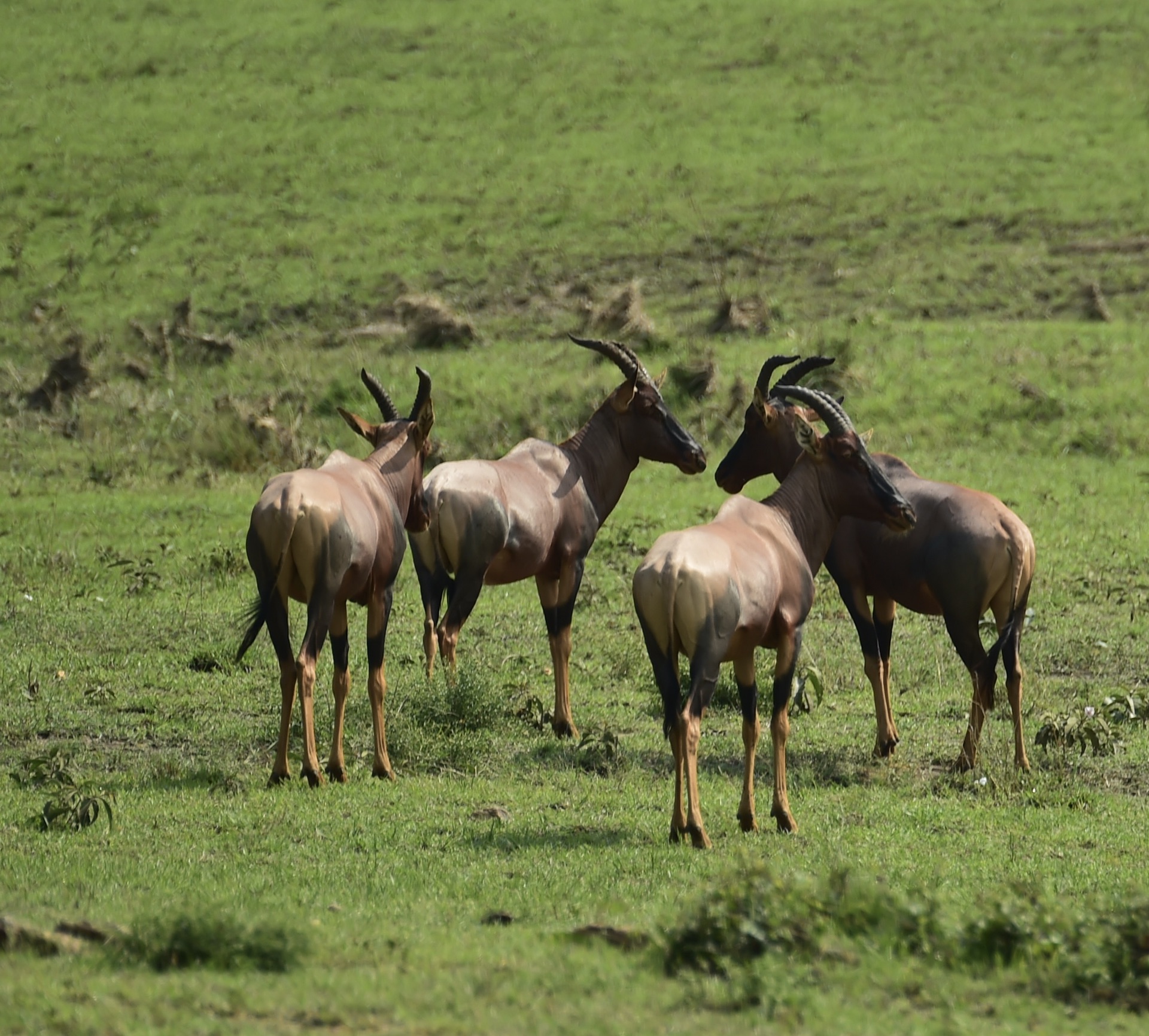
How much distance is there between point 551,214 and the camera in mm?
35344

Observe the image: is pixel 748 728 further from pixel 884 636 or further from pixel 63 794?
pixel 63 794

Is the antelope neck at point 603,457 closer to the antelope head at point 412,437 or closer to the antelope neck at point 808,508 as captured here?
the antelope head at point 412,437

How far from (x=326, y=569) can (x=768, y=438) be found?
12.2 ft

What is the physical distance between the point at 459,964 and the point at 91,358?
23.6 metres

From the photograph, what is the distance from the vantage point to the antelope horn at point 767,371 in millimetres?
11227

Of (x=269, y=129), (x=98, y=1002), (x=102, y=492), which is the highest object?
(x=269, y=129)

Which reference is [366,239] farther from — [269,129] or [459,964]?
[459,964]

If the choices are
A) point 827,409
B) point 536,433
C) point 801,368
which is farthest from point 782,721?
point 536,433

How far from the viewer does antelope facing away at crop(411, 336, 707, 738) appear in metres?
12.3

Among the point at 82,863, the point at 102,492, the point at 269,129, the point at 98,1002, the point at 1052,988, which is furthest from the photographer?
the point at 269,129

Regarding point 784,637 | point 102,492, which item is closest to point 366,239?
point 102,492

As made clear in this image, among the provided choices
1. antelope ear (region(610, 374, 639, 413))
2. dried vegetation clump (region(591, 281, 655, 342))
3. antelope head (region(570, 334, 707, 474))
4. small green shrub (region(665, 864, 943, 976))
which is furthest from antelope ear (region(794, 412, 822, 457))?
dried vegetation clump (region(591, 281, 655, 342))

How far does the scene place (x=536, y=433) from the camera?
2406 centimetres

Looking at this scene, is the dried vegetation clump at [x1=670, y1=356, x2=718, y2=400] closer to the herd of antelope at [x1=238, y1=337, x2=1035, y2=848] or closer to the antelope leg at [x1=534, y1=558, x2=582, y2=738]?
the herd of antelope at [x1=238, y1=337, x2=1035, y2=848]
